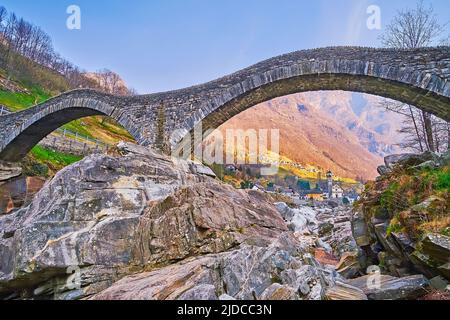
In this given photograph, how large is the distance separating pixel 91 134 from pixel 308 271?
50.9m

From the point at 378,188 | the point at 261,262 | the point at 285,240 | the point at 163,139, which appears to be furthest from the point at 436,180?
the point at 163,139

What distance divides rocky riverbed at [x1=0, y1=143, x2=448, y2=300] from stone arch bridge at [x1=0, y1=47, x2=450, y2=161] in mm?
8466

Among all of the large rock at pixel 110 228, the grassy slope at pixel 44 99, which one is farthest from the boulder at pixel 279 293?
the grassy slope at pixel 44 99

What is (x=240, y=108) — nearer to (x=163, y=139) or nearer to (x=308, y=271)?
(x=163, y=139)

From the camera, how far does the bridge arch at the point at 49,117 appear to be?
19.8 metres

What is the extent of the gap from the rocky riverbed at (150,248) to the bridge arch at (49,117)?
11.1 meters

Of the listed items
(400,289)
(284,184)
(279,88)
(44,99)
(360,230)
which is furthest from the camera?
(284,184)

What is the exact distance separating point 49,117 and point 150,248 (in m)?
21.1

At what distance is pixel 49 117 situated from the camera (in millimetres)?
23312

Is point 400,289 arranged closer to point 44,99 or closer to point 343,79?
point 343,79

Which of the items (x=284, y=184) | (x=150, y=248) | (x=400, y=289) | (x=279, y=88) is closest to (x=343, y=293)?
(x=400, y=289)

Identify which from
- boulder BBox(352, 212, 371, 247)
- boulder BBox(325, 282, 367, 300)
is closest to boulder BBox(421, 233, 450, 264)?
boulder BBox(325, 282, 367, 300)

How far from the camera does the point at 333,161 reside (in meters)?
191

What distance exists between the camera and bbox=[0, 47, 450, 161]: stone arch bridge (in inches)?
498
